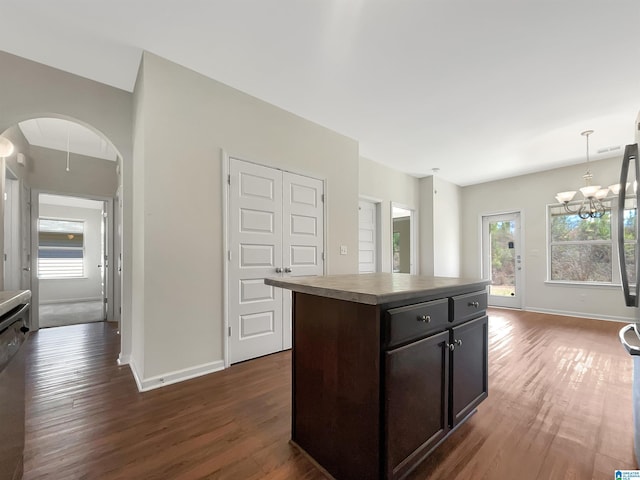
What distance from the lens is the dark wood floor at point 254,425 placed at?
1.42 m

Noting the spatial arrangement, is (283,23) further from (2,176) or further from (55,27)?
(2,176)

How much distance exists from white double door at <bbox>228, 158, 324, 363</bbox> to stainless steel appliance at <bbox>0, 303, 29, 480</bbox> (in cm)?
161

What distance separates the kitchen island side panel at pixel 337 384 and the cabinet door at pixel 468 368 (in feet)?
2.02

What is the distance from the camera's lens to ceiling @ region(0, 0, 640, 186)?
1948 millimetres

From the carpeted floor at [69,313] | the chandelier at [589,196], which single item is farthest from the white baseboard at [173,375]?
the chandelier at [589,196]

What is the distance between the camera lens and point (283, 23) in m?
2.05

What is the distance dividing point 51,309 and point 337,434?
7166mm

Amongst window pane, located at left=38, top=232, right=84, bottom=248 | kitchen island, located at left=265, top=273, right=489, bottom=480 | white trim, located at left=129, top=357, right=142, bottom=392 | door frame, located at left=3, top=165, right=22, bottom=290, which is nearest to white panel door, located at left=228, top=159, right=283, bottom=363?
white trim, located at left=129, top=357, right=142, bottom=392

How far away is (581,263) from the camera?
5121mm

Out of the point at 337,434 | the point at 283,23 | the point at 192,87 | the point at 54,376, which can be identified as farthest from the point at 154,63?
the point at 337,434

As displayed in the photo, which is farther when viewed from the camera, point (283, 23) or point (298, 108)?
point (298, 108)

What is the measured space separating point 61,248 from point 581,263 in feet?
37.7

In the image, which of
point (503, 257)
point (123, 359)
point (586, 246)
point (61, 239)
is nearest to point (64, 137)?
point (123, 359)

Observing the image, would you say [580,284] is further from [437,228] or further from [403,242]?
[403,242]
